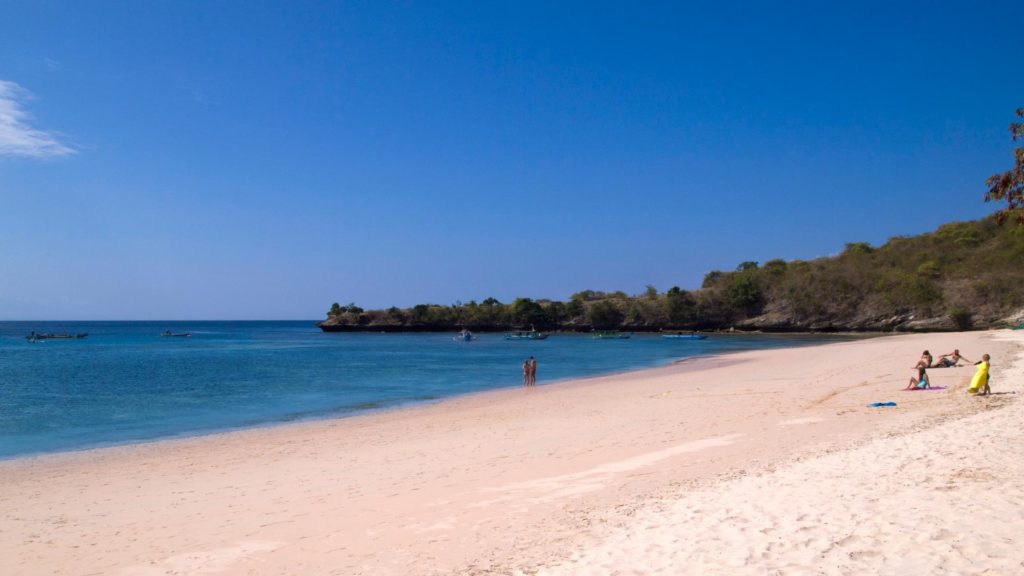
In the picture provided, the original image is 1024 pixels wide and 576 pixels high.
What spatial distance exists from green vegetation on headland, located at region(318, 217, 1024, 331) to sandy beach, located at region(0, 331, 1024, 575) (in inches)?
3025

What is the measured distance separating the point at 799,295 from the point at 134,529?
106615mm

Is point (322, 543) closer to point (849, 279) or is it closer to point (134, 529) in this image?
point (134, 529)

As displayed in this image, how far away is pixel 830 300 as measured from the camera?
9869 cm

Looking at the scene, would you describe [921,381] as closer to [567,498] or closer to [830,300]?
[567,498]

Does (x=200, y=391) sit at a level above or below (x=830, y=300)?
below

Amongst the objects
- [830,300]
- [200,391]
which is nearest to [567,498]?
[200,391]

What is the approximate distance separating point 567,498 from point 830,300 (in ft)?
337

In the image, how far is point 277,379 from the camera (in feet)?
115

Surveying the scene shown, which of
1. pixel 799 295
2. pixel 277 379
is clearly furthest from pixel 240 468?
pixel 799 295

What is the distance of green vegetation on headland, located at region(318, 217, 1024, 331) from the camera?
81750 millimetres

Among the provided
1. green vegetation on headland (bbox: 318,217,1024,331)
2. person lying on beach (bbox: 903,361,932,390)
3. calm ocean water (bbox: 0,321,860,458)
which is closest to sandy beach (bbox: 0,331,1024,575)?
person lying on beach (bbox: 903,361,932,390)

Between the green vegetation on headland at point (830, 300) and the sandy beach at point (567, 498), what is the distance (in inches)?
3025

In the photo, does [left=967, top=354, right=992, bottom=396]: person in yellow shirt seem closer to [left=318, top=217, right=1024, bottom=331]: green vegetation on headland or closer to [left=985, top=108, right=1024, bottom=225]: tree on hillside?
[left=985, top=108, right=1024, bottom=225]: tree on hillside

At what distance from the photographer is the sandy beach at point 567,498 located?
5.75 m
